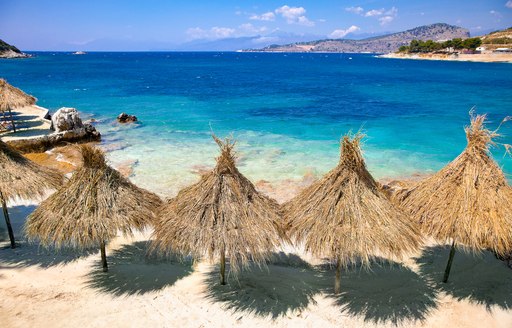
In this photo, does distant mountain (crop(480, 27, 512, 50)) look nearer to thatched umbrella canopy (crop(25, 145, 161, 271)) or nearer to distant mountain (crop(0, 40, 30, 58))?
thatched umbrella canopy (crop(25, 145, 161, 271))

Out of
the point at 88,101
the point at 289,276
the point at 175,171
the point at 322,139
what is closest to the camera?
the point at 289,276

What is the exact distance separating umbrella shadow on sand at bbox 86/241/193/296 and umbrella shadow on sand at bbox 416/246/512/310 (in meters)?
6.19

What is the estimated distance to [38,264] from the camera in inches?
341

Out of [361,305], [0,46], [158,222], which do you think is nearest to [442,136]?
[361,305]

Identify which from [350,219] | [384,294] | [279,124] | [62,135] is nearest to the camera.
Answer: [350,219]

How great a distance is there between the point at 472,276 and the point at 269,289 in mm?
5085

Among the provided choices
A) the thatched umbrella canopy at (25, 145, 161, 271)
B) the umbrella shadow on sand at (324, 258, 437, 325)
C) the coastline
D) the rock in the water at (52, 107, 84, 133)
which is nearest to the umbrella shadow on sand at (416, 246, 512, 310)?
the umbrella shadow on sand at (324, 258, 437, 325)

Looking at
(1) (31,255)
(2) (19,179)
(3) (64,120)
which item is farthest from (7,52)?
(1) (31,255)

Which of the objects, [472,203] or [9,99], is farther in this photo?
[9,99]

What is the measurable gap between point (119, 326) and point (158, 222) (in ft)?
7.06

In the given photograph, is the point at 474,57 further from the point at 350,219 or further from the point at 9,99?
the point at 350,219

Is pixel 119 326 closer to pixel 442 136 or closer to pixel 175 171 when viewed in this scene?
pixel 175 171

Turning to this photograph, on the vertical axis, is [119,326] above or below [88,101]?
below

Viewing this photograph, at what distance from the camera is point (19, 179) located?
874 centimetres
